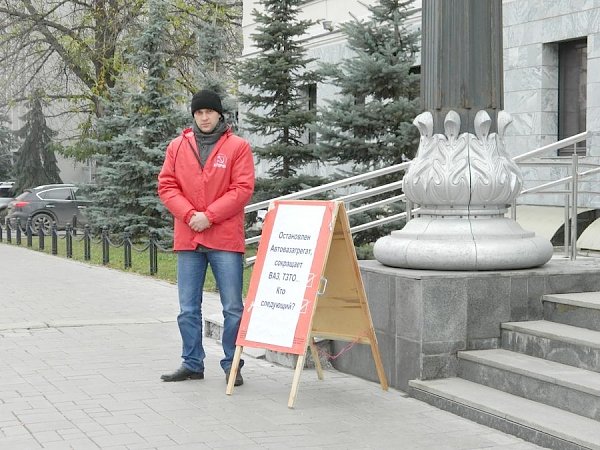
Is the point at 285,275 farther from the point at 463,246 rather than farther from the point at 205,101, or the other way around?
the point at 205,101

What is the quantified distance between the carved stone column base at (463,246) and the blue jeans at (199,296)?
3.70ft

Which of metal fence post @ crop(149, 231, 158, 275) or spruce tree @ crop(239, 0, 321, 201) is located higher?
spruce tree @ crop(239, 0, 321, 201)

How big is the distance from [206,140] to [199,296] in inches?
46.1

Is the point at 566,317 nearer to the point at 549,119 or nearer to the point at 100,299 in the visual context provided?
the point at 100,299

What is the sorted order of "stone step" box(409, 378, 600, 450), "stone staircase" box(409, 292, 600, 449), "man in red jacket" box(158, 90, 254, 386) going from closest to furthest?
"stone step" box(409, 378, 600, 450) < "stone staircase" box(409, 292, 600, 449) < "man in red jacket" box(158, 90, 254, 386)

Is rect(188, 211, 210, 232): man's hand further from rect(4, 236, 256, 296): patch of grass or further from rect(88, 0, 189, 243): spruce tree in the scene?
rect(88, 0, 189, 243): spruce tree

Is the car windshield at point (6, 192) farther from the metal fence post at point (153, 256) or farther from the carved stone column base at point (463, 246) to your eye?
the carved stone column base at point (463, 246)

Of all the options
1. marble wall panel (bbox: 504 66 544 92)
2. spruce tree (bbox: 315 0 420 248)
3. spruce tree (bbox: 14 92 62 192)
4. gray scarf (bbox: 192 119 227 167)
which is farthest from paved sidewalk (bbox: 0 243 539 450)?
spruce tree (bbox: 14 92 62 192)

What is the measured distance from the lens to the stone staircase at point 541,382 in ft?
19.8

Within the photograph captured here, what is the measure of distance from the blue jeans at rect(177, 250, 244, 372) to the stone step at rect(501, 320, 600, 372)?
1.95 metres

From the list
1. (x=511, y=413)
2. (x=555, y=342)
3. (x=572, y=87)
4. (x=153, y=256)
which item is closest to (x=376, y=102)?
(x=572, y=87)

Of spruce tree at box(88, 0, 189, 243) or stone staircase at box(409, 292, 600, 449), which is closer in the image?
stone staircase at box(409, 292, 600, 449)

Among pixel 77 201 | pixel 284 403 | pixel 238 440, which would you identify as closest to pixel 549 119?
pixel 284 403

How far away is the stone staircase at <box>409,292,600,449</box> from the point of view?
604 centimetres
